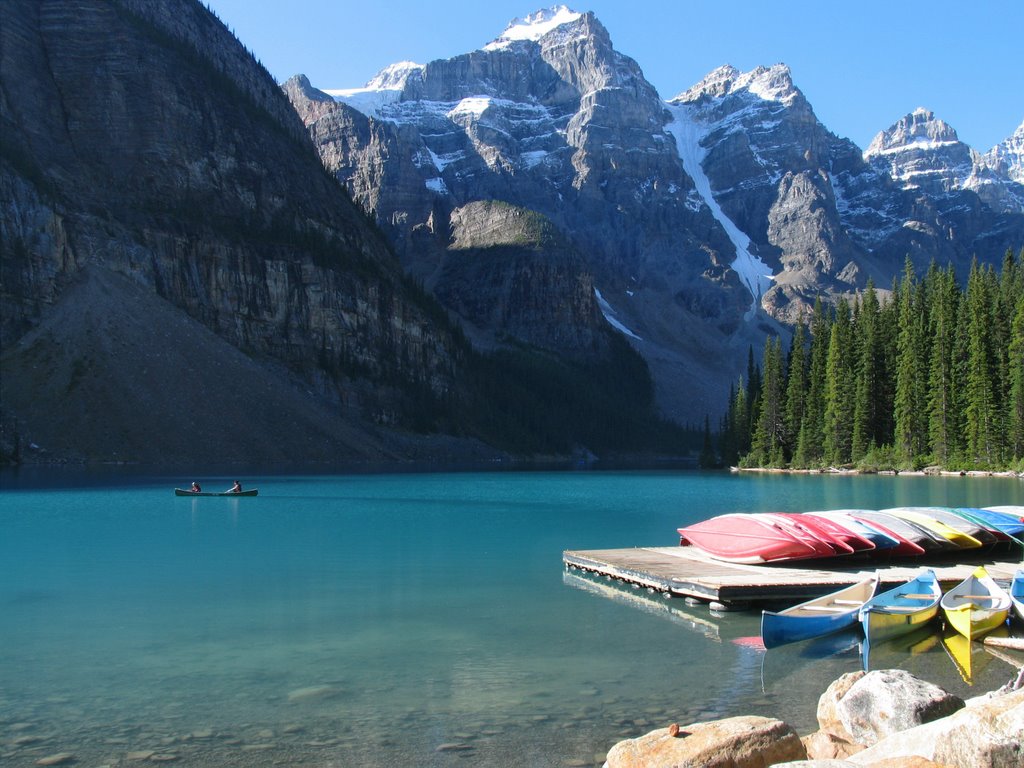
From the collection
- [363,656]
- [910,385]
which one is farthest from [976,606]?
[910,385]

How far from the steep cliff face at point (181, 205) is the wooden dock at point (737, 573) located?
107m

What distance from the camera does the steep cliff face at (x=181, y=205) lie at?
13562 cm

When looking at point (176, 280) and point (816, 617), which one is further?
point (176, 280)

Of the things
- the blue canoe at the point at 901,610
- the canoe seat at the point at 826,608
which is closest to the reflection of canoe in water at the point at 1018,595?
the blue canoe at the point at 901,610

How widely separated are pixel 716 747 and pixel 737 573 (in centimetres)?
1591

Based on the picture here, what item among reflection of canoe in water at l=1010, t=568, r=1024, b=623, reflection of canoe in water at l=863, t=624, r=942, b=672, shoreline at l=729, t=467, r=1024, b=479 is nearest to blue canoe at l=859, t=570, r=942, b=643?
reflection of canoe in water at l=863, t=624, r=942, b=672

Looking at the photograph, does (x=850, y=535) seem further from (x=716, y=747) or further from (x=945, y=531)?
(x=716, y=747)

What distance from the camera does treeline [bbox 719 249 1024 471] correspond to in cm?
9081

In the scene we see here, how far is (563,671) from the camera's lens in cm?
1816

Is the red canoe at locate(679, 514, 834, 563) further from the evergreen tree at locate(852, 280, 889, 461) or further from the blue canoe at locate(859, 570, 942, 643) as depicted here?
the evergreen tree at locate(852, 280, 889, 461)

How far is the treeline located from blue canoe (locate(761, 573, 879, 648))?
75.0 m

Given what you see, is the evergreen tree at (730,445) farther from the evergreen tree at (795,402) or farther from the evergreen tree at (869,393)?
the evergreen tree at (869,393)

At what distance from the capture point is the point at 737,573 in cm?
2670

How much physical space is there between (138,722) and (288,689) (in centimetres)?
270
